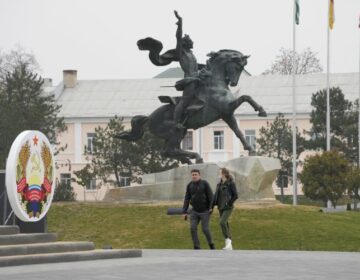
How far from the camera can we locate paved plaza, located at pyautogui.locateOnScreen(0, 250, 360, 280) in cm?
1673

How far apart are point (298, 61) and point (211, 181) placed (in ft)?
217

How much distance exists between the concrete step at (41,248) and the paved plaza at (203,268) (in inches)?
27.1

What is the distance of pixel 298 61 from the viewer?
10175 cm

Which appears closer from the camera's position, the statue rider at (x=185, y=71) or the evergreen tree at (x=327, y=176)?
the statue rider at (x=185, y=71)

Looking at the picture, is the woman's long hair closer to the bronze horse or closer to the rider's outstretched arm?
the bronze horse

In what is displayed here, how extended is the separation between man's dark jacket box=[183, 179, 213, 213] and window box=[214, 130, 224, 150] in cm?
6761

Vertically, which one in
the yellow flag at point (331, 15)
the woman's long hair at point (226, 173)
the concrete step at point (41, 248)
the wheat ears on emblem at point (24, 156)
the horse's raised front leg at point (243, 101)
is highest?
the yellow flag at point (331, 15)

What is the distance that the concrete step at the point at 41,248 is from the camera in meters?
19.7

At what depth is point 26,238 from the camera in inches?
819

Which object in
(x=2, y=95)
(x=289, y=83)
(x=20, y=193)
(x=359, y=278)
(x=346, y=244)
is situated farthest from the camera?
(x=289, y=83)

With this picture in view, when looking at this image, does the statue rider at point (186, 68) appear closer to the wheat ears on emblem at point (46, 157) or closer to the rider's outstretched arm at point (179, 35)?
the rider's outstretched arm at point (179, 35)

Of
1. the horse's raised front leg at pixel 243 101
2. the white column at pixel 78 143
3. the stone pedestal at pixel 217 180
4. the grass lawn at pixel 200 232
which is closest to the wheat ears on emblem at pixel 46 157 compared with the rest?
the grass lawn at pixel 200 232

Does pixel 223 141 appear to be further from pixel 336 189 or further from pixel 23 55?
pixel 336 189

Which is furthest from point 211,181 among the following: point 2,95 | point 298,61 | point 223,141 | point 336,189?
point 298,61
